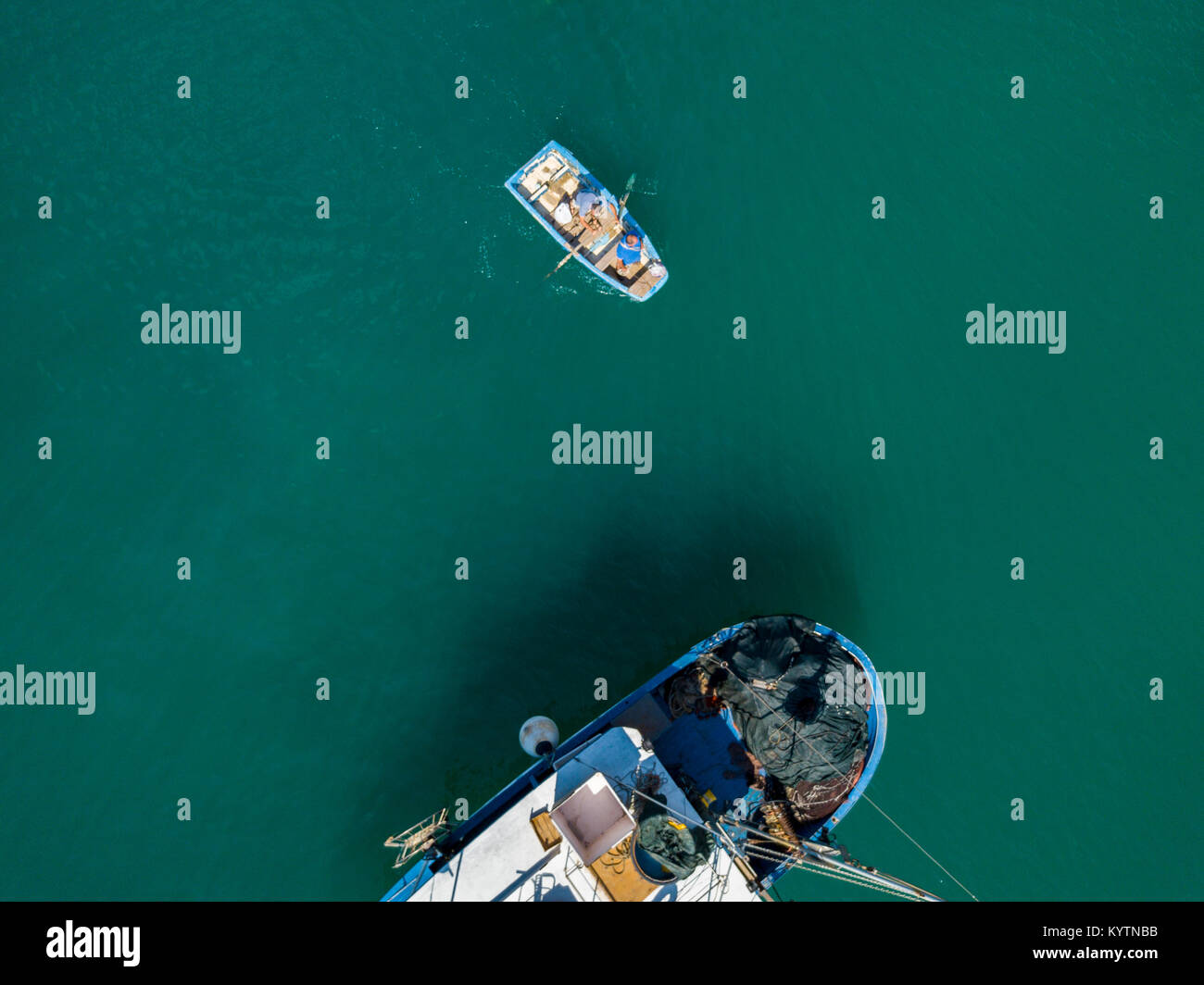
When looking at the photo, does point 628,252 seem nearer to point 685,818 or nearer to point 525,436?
point 525,436

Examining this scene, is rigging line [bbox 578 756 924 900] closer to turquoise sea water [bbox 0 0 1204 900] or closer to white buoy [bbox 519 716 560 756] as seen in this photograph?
white buoy [bbox 519 716 560 756]

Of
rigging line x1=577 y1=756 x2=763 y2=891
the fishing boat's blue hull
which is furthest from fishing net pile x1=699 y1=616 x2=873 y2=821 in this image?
rigging line x1=577 y1=756 x2=763 y2=891

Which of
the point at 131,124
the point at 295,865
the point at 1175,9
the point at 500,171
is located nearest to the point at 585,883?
the point at 295,865

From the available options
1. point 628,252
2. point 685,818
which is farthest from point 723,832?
point 628,252

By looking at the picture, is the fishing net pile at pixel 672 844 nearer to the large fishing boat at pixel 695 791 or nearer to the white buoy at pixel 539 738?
the large fishing boat at pixel 695 791

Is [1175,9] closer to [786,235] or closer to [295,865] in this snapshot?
[786,235]
